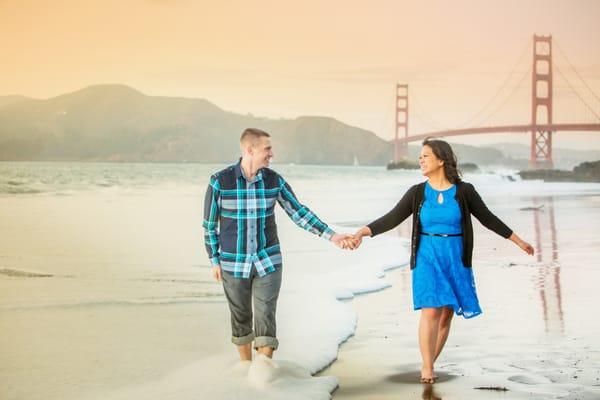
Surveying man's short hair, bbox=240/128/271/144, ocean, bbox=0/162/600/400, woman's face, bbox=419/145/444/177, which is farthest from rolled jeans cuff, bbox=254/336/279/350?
woman's face, bbox=419/145/444/177

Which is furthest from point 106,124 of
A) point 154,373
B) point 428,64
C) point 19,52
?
point 154,373

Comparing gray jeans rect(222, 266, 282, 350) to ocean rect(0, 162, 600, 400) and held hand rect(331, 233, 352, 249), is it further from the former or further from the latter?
held hand rect(331, 233, 352, 249)

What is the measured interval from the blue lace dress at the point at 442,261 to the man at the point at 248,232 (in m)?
0.58

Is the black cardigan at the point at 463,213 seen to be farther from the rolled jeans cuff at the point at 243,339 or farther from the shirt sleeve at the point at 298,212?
the rolled jeans cuff at the point at 243,339

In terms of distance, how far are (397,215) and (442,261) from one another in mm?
260

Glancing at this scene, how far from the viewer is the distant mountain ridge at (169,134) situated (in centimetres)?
3528

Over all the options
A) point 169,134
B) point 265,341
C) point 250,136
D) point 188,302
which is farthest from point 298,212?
point 169,134

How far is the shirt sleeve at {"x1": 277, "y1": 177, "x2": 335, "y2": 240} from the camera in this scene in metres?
3.22

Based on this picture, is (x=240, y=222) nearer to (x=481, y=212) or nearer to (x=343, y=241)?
(x=343, y=241)

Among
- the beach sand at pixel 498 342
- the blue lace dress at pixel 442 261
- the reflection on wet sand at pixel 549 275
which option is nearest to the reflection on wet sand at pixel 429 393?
the beach sand at pixel 498 342

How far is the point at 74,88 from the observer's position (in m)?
34.7

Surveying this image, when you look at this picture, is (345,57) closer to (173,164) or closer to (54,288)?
(173,164)

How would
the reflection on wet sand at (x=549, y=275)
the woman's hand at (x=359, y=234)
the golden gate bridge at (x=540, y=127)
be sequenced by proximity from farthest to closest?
the golden gate bridge at (x=540, y=127), the reflection on wet sand at (x=549, y=275), the woman's hand at (x=359, y=234)

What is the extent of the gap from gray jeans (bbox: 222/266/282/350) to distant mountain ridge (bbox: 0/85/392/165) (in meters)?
31.4
